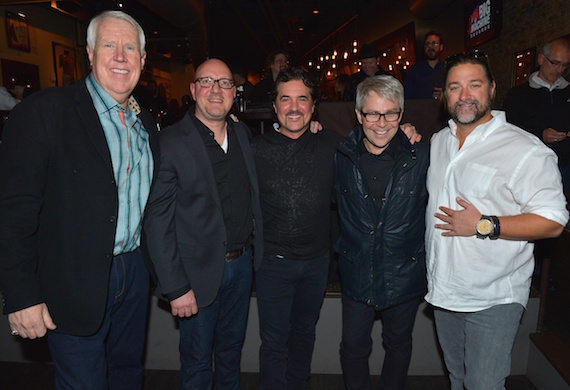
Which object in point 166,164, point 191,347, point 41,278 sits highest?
point 166,164

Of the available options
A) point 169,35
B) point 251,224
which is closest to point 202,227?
point 251,224

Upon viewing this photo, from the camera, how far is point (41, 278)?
1597mm

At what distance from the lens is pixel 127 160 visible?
1.73m

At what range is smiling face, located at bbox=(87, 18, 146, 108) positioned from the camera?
166 centimetres

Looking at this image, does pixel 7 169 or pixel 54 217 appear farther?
pixel 54 217

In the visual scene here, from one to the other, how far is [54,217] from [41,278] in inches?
10.4

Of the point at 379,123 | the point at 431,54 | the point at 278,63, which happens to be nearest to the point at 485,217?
the point at 379,123

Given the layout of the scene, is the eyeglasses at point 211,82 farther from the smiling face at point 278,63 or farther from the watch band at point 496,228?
the smiling face at point 278,63

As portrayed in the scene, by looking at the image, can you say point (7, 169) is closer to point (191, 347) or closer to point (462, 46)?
point (191, 347)

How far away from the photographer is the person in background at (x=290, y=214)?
2189 millimetres

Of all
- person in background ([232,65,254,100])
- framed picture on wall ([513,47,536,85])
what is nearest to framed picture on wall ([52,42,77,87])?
person in background ([232,65,254,100])

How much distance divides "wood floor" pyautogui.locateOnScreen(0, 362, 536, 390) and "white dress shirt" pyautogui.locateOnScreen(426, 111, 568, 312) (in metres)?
1.25

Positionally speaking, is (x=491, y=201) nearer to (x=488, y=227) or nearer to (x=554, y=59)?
(x=488, y=227)

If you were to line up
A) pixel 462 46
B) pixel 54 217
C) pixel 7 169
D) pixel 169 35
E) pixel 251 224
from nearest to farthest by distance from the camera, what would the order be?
pixel 7 169 → pixel 54 217 → pixel 251 224 → pixel 462 46 → pixel 169 35
